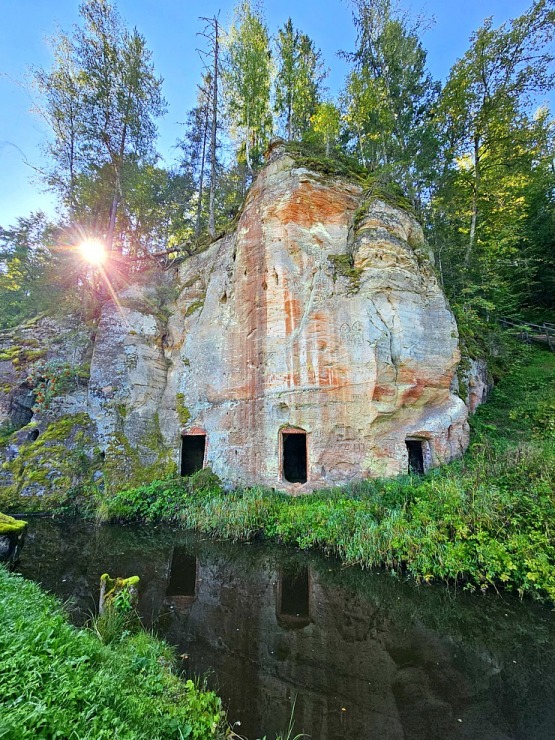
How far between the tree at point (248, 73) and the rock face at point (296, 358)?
789 cm

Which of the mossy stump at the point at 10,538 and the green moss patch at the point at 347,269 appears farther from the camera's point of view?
the green moss patch at the point at 347,269

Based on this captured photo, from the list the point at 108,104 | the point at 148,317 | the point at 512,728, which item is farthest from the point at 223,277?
the point at 512,728

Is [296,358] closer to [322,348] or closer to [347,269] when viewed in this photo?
[322,348]

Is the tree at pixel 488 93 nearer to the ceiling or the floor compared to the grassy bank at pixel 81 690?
nearer to the ceiling

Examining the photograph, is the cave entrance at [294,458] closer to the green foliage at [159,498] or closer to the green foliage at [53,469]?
the green foliage at [159,498]

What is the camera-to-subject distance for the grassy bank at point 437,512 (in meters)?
5.96

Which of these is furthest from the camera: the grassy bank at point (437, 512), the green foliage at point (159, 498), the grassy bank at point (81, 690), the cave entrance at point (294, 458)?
the cave entrance at point (294, 458)

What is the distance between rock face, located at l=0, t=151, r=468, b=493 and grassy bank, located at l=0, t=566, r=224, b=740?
7.59 meters

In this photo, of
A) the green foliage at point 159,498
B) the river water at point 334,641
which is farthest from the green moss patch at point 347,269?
the river water at point 334,641

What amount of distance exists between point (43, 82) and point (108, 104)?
2.91 metres

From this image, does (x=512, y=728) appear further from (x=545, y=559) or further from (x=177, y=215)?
(x=177, y=215)

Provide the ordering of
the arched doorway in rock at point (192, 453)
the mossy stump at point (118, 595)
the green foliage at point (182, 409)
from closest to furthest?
the mossy stump at point (118, 595)
the green foliage at point (182, 409)
the arched doorway in rock at point (192, 453)

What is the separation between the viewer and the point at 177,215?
22.3 meters

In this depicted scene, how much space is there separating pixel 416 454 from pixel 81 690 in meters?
10.7
